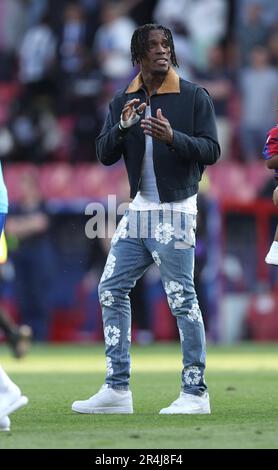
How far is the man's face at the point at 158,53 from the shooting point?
855cm

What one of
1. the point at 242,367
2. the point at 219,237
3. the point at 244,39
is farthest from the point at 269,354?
the point at 244,39

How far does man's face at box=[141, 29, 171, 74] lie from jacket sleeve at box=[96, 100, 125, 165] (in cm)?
44

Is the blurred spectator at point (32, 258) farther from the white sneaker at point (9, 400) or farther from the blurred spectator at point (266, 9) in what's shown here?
the white sneaker at point (9, 400)

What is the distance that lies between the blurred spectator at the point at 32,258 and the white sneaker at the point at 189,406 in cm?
1148

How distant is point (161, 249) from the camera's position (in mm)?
8648

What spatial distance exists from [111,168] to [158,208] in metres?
11.4

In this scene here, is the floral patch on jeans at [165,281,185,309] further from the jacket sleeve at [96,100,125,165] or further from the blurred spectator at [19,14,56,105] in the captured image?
the blurred spectator at [19,14,56,105]

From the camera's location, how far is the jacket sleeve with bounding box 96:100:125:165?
859 centimetres

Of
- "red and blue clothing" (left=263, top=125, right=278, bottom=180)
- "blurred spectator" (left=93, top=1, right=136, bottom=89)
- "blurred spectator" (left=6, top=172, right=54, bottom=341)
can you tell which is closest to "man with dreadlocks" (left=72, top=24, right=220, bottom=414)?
"red and blue clothing" (left=263, top=125, right=278, bottom=180)

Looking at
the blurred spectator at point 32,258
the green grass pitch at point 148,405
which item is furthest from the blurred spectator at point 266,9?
the green grass pitch at point 148,405

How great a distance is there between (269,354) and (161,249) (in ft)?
25.7

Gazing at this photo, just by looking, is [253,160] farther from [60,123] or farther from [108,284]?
[108,284]

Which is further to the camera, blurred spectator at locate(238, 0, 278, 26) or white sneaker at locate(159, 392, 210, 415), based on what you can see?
blurred spectator at locate(238, 0, 278, 26)

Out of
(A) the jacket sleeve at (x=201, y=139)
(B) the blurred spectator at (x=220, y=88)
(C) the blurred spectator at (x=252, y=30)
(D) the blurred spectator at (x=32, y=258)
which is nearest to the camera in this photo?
(A) the jacket sleeve at (x=201, y=139)
